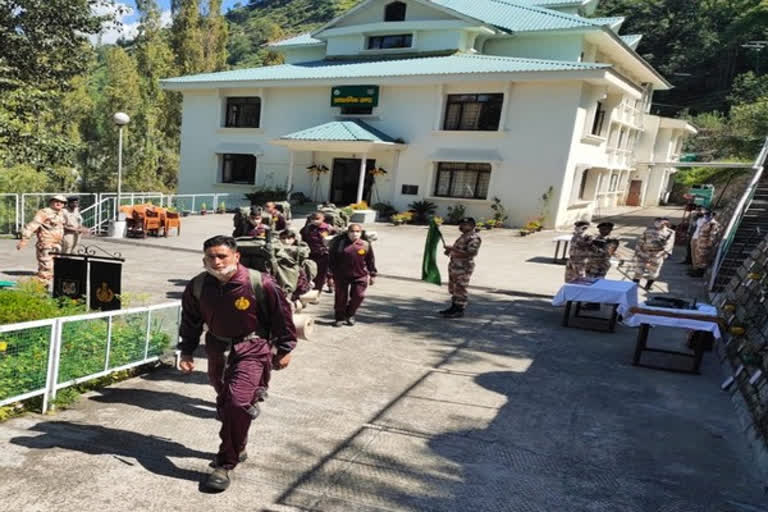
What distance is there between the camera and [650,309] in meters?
6.67

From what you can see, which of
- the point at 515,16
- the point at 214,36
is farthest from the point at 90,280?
the point at 214,36

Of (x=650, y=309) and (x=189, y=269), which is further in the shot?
(x=189, y=269)

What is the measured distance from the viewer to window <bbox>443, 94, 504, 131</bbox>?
73.2ft

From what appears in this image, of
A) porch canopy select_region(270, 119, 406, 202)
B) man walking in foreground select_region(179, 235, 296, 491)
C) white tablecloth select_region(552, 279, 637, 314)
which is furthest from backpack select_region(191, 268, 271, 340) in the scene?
porch canopy select_region(270, 119, 406, 202)

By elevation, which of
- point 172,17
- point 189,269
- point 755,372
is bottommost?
point 189,269

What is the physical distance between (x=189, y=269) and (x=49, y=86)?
9426mm

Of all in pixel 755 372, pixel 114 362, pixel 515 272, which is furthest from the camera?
pixel 515 272

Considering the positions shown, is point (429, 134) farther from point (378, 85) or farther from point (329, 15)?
point (329, 15)

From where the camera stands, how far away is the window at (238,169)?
28.5m

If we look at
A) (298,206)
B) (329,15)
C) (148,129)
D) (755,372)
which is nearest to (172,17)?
(148,129)

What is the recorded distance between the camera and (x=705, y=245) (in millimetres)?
13281

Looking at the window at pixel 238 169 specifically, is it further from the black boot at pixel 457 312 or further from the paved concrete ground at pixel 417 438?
the paved concrete ground at pixel 417 438

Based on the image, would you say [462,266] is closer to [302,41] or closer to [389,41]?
[389,41]

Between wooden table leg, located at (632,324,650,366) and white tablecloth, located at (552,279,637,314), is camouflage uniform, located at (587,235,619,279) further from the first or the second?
wooden table leg, located at (632,324,650,366)
